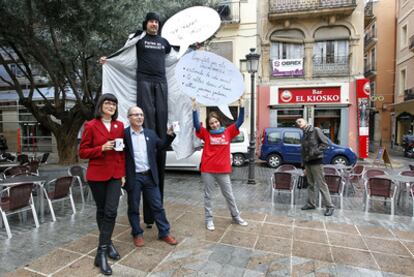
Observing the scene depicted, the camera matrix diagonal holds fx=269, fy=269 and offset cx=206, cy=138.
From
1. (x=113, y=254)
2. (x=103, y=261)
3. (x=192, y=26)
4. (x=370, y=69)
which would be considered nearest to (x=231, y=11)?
(x=192, y=26)

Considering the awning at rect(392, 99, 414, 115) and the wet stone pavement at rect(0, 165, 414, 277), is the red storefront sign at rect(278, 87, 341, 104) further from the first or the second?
the wet stone pavement at rect(0, 165, 414, 277)

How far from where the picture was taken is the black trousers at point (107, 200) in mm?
2793

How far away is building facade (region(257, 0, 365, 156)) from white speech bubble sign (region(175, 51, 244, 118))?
12.2 metres

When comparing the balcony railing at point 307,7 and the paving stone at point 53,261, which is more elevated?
the balcony railing at point 307,7

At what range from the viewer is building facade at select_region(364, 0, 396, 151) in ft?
74.8

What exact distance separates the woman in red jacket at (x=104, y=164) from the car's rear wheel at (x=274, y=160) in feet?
30.4

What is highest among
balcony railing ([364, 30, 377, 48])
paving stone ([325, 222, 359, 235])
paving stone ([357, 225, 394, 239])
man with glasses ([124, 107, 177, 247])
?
balcony railing ([364, 30, 377, 48])

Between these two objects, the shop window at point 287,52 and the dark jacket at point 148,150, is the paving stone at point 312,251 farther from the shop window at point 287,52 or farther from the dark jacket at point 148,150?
the shop window at point 287,52

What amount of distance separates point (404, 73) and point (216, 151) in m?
22.8

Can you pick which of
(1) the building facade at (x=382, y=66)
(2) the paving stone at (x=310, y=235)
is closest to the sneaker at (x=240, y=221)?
(2) the paving stone at (x=310, y=235)

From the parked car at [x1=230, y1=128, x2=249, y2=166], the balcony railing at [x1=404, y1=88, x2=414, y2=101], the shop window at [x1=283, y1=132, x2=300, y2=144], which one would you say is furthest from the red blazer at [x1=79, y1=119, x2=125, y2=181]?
the balcony railing at [x1=404, y1=88, x2=414, y2=101]

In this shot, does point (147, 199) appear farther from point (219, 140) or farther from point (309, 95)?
point (309, 95)

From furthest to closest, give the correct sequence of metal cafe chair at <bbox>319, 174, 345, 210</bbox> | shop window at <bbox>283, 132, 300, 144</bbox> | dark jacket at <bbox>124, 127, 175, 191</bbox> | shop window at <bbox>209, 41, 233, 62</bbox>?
shop window at <bbox>209, 41, 233, 62</bbox>
shop window at <bbox>283, 132, 300, 144</bbox>
metal cafe chair at <bbox>319, 174, 345, 210</bbox>
dark jacket at <bbox>124, 127, 175, 191</bbox>

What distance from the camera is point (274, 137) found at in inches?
452
